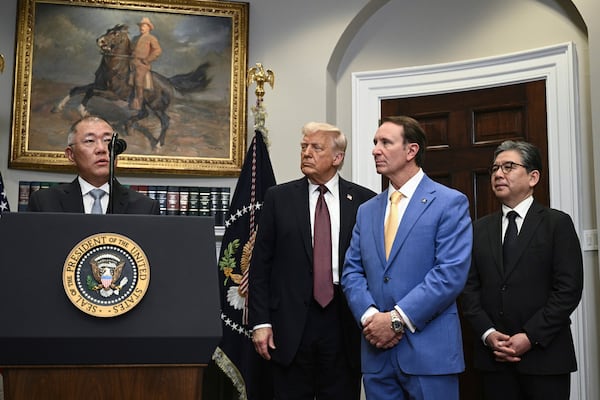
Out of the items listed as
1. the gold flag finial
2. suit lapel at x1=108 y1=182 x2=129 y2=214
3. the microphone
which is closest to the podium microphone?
the microphone

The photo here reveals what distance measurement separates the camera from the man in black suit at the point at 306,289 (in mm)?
2893

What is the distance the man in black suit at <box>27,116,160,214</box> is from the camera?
2.74m

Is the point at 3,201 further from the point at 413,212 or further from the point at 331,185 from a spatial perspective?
the point at 413,212

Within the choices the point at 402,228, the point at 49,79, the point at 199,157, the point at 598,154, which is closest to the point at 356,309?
the point at 402,228

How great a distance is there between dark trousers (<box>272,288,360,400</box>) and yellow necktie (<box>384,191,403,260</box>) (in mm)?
427

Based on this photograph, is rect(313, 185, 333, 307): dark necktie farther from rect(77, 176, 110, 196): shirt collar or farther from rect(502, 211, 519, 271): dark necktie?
rect(77, 176, 110, 196): shirt collar

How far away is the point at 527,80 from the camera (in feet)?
14.0

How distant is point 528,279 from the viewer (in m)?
2.99

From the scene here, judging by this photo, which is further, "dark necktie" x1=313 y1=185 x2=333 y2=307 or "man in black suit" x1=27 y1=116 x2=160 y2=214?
"dark necktie" x1=313 y1=185 x2=333 y2=307

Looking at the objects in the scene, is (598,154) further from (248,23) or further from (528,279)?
(248,23)

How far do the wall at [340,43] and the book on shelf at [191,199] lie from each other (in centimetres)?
11

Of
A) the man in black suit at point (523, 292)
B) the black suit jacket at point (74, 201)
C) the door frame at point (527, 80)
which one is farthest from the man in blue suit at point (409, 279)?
the door frame at point (527, 80)

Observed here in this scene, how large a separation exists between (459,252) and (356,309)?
1.39 ft

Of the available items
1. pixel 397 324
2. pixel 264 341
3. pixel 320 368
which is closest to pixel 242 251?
pixel 264 341
